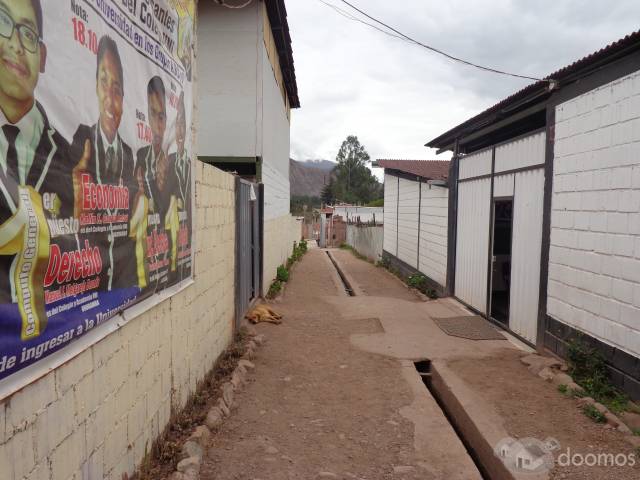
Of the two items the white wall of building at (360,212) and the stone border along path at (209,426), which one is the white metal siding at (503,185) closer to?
the stone border along path at (209,426)

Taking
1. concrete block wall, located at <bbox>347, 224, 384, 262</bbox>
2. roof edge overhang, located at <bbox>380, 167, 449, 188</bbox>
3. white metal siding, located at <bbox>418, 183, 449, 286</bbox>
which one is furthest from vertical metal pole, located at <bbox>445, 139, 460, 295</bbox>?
concrete block wall, located at <bbox>347, 224, 384, 262</bbox>

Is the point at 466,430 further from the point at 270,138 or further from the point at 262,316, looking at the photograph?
the point at 270,138

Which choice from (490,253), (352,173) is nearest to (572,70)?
(490,253)

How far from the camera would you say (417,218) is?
1438 cm

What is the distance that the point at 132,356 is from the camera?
3.15m

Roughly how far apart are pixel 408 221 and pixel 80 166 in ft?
45.8

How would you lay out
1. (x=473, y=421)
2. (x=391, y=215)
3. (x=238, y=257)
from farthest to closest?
(x=391, y=215)
(x=238, y=257)
(x=473, y=421)

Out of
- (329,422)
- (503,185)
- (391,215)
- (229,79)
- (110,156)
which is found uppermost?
(229,79)

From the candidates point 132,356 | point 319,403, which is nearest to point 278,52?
point 319,403

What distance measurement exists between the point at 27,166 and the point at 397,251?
16.1 m

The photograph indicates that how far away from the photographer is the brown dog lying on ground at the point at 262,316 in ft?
26.2

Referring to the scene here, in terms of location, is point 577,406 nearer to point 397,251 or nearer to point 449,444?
point 449,444

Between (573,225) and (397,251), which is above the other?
(573,225)

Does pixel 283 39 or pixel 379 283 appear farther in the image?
pixel 379 283
